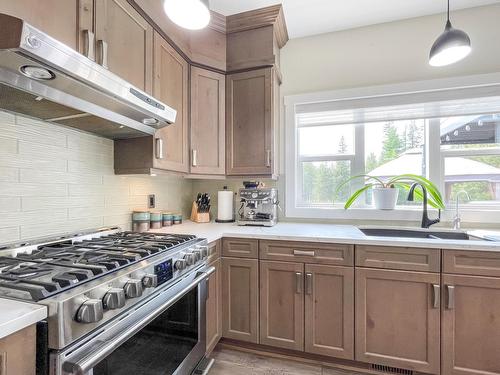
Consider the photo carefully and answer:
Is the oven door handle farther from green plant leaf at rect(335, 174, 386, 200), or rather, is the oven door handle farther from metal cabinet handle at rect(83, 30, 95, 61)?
green plant leaf at rect(335, 174, 386, 200)

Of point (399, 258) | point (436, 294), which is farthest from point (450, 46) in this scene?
point (436, 294)

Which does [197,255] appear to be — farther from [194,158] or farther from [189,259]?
[194,158]

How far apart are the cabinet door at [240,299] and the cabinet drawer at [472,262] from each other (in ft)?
3.86

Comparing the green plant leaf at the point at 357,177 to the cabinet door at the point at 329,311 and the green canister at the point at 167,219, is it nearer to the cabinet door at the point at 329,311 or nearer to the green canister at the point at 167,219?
the cabinet door at the point at 329,311

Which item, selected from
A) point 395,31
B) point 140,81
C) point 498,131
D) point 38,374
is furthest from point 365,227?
point 38,374

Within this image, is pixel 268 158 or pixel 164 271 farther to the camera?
pixel 268 158

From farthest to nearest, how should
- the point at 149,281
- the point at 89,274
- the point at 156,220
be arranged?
the point at 156,220 < the point at 149,281 < the point at 89,274

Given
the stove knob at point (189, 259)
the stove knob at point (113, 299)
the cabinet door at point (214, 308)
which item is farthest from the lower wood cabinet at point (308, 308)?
the stove knob at point (113, 299)

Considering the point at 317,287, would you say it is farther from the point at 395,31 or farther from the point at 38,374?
the point at 395,31

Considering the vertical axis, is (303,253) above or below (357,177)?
below

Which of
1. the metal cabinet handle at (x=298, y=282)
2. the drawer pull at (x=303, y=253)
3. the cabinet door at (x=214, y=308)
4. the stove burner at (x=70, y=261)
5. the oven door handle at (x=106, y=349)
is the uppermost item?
the stove burner at (x=70, y=261)

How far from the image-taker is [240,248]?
1.86 metres

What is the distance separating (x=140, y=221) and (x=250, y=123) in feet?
3.85

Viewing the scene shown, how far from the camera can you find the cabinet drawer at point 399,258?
5.03 feet
